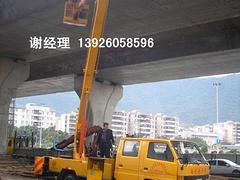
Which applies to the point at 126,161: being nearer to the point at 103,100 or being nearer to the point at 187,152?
the point at 187,152

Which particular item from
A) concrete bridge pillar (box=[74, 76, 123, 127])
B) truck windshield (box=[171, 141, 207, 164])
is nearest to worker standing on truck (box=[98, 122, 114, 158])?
truck windshield (box=[171, 141, 207, 164])

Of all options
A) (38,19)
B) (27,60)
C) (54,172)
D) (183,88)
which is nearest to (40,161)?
(54,172)

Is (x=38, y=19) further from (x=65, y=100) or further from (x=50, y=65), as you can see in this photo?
(x=65, y=100)

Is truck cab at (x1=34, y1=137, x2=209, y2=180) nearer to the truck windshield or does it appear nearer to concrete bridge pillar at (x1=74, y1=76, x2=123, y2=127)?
the truck windshield

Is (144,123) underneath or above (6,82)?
underneath

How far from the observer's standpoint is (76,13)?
40.6 feet

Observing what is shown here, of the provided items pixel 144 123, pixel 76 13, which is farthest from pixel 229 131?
pixel 76 13

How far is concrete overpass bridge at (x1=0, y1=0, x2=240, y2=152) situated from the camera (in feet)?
62.5

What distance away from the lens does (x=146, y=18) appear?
66.2ft

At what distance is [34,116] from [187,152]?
113 metres

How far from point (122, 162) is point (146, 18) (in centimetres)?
1056

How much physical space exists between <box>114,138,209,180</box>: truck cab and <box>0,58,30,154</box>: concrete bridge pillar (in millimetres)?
21282

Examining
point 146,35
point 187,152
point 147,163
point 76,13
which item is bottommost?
point 147,163

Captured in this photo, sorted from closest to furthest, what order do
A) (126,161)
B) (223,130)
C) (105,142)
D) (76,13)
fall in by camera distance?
Result: (126,161) < (76,13) < (105,142) < (223,130)
